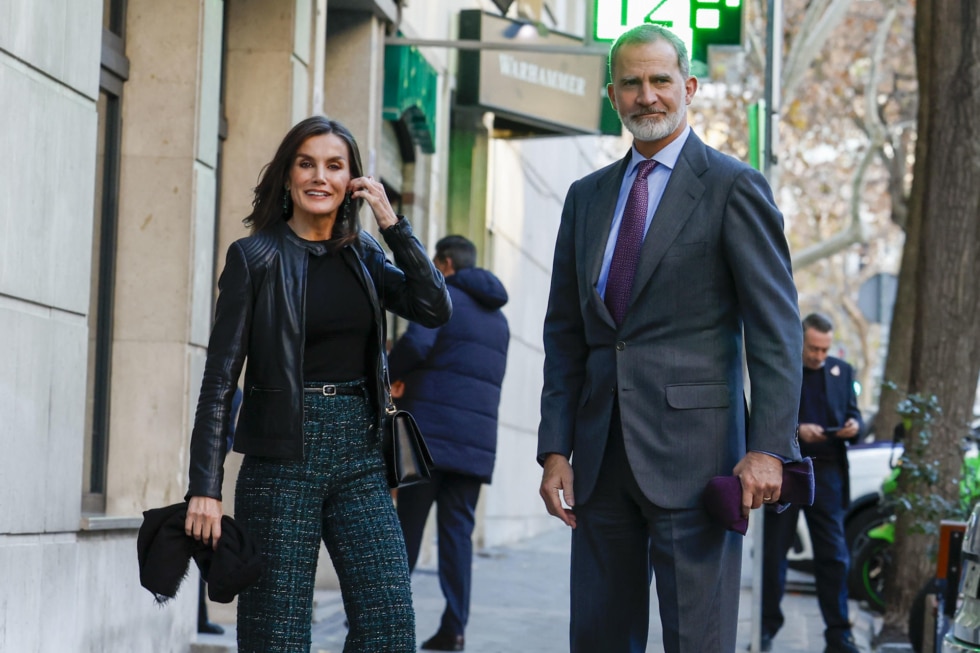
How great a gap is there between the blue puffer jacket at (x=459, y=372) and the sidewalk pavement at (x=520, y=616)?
103cm

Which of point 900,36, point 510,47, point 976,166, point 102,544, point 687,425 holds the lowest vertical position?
point 102,544

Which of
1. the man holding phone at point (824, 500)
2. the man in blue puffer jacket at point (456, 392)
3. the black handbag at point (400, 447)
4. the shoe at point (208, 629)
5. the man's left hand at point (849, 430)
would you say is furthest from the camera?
the man's left hand at point (849, 430)

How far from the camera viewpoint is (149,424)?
7.90 meters

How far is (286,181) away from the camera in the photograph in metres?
4.92

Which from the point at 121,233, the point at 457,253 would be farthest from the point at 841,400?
the point at 121,233

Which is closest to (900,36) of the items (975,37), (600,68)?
(600,68)

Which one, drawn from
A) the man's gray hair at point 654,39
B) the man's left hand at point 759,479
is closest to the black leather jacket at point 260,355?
the man's gray hair at point 654,39

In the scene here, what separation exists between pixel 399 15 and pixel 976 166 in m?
4.25

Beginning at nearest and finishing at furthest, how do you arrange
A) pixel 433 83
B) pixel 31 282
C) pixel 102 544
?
1. pixel 31 282
2. pixel 102 544
3. pixel 433 83

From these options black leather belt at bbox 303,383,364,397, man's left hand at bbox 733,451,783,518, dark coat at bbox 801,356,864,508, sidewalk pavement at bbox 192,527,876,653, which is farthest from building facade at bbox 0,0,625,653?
dark coat at bbox 801,356,864,508

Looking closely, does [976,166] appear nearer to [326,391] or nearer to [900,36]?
[326,391]

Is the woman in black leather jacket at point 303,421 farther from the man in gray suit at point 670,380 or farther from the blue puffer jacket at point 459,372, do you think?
the blue puffer jacket at point 459,372

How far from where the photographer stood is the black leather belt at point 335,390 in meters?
4.73

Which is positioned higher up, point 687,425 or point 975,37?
point 975,37
